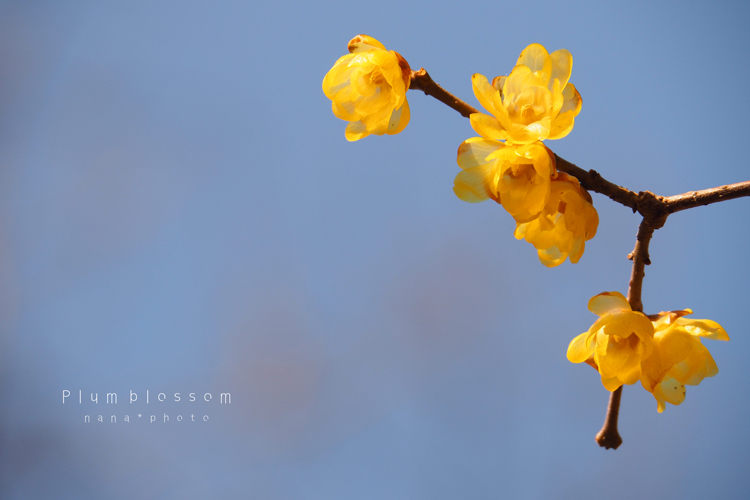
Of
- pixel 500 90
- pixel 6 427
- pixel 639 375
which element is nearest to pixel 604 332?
pixel 639 375

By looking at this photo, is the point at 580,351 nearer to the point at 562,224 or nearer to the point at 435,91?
the point at 562,224

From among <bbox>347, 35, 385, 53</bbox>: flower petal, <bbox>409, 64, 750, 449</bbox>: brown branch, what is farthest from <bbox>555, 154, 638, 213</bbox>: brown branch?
<bbox>347, 35, 385, 53</bbox>: flower petal

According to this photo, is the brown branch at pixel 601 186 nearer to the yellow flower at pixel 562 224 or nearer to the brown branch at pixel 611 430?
the yellow flower at pixel 562 224

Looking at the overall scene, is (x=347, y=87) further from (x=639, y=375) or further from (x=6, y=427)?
(x=6, y=427)

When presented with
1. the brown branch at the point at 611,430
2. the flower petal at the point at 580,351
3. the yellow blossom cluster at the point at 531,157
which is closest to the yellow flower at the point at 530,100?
the yellow blossom cluster at the point at 531,157

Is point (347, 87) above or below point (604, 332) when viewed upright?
above

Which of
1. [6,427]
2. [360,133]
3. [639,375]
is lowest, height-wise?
[6,427]

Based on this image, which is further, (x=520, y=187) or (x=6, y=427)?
(x=6, y=427)

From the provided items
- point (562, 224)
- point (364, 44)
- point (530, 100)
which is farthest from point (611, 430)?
point (364, 44)
